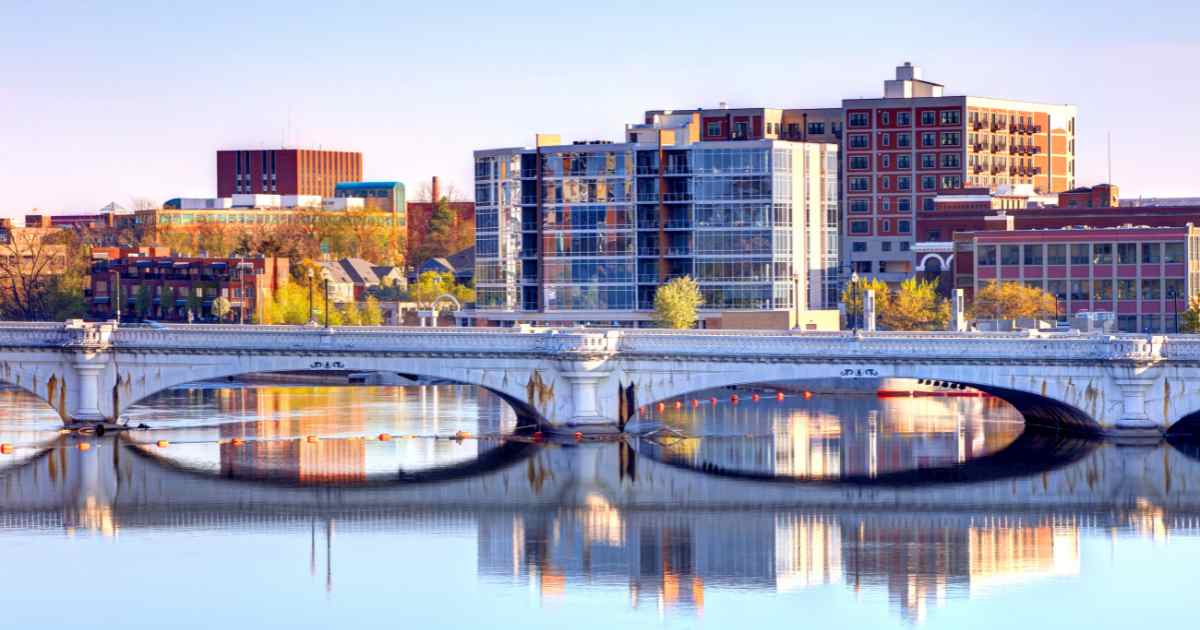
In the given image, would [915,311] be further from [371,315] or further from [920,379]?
[920,379]

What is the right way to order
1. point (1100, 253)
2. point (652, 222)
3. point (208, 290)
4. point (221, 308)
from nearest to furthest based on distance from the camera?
1. point (1100, 253)
2. point (652, 222)
3. point (221, 308)
4. point (208, 290)

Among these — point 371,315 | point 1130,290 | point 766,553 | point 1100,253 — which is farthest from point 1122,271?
point 766,553

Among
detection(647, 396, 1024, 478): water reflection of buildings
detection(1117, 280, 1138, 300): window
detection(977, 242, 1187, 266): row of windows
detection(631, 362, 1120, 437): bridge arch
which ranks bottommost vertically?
detection(647, 396, 1024, 478): water reflection of buildings

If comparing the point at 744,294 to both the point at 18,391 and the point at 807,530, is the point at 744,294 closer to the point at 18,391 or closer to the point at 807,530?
the point at 18,391

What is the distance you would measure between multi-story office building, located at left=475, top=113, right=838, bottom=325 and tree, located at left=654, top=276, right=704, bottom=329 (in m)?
3.90

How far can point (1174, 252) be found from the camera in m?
156

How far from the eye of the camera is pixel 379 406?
134375 millimetres

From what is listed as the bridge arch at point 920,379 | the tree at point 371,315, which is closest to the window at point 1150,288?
the bridge arch at point 920,379

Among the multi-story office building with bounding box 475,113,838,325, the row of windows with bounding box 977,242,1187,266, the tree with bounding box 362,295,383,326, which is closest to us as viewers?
the row of windows with bounding box 977,242,1187,266

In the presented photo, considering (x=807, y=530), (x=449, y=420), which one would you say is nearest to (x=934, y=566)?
(x=807, y=530)

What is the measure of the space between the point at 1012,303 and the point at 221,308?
70.5 m

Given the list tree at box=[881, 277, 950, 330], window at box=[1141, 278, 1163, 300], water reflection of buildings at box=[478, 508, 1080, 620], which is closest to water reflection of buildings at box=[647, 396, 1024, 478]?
water reflection of buildings at box=[478, 508, 1080, 620]

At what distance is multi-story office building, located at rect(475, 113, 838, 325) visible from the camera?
6235 inches

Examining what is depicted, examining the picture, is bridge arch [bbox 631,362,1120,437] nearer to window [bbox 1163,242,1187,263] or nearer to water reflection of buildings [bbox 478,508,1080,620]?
water reflection of buildings [bbox 478,508,1080,620]
